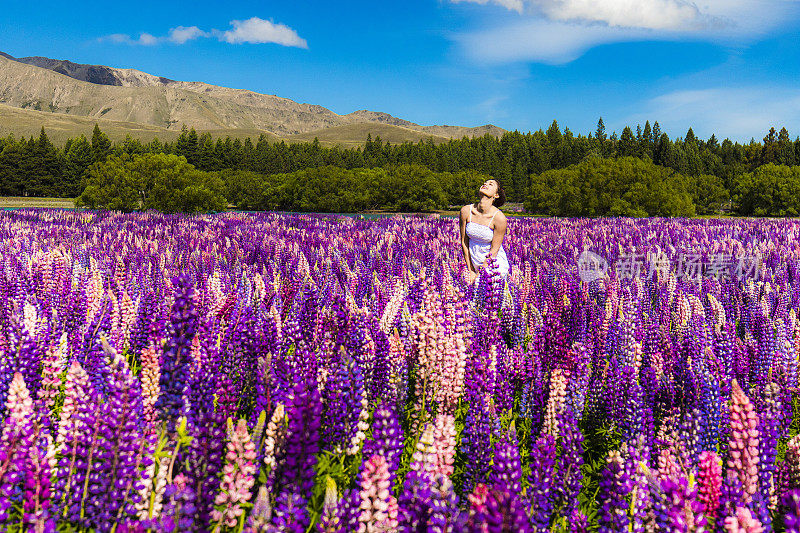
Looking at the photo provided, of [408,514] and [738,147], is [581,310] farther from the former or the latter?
[738,147]

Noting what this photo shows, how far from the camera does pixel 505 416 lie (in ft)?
10.3

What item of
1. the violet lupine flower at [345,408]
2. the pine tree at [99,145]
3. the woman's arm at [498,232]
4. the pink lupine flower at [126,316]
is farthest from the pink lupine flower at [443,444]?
the pine tree at [99,145]

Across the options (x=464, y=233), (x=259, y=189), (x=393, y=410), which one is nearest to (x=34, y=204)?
(x=259, y=189)

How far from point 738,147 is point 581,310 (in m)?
156

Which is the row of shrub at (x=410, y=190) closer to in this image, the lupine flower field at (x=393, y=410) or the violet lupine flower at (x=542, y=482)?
the lupine flower field at (x=393, y=410)

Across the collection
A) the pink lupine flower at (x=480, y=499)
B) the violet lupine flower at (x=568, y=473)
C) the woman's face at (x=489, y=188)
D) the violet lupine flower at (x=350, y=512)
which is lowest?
the violet lupine flower at (x=568, y=473)

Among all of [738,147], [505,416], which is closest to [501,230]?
[505,416]

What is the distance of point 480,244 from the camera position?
8.46 meters

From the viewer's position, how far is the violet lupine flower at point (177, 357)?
2.20 meters

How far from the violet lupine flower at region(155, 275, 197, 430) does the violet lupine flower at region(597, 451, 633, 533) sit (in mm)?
1801

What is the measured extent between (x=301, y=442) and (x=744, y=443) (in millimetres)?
1639

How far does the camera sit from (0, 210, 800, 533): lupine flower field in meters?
1.69

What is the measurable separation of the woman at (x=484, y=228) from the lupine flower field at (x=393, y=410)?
2185mm

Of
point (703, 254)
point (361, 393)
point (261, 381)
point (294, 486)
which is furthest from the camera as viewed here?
point (703, 254)
